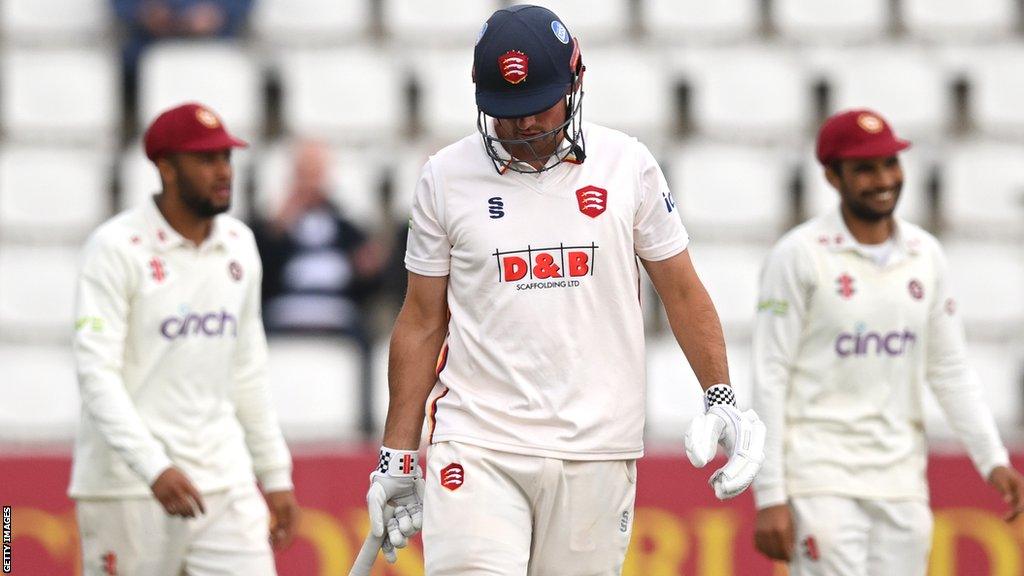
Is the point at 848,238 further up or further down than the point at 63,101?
further down

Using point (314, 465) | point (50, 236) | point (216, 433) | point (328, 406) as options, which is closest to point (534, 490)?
point (216, 433)

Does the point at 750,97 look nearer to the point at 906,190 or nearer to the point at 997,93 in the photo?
the point at 906,190

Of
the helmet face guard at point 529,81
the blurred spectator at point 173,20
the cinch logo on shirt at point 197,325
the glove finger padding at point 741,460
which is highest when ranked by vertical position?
the blurred spectator at point 173,20

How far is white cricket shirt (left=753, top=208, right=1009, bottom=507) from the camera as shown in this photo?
585cm

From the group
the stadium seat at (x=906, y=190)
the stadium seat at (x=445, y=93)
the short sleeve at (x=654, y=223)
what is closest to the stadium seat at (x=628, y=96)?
the stadium seat at (x=445, y=93)

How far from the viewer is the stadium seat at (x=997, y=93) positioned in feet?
33.7

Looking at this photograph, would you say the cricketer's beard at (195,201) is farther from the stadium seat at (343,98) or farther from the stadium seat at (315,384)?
the stadium seat at (343,98)

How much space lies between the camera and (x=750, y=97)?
33.0 ft

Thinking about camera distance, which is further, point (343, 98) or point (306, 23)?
point (306, 23)

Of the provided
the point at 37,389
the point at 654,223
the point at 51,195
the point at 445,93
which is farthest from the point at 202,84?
the point at 654,223

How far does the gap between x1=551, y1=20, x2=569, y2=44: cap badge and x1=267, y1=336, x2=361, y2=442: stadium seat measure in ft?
13.6

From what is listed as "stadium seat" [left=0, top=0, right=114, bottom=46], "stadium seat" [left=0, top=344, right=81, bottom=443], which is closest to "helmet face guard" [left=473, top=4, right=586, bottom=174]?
"stadium seat" [left=0, top=344, right=81, bottom=443]

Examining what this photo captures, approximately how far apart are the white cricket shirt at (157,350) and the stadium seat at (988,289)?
4.83m

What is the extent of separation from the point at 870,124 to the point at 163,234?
2.51 metres
